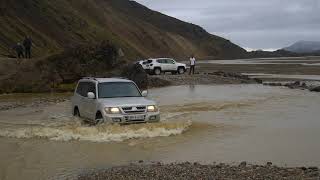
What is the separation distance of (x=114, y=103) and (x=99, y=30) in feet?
228

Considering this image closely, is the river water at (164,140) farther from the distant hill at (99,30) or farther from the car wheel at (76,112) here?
the distant hill at (99,30)

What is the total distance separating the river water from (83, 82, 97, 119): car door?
44 cm

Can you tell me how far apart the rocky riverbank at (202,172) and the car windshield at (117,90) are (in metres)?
5.87

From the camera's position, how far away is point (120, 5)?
468ft

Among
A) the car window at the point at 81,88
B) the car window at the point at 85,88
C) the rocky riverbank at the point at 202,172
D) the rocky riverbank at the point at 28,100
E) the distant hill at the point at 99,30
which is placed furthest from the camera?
the distant hill at the point at 99,30

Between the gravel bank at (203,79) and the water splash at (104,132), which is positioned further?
the gravel bank at (203,79)

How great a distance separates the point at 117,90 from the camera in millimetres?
16828

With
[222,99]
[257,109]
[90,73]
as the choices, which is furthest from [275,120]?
[90,73]

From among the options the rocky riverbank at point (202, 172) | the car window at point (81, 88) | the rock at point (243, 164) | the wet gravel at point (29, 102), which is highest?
the car window at point (81, 88)

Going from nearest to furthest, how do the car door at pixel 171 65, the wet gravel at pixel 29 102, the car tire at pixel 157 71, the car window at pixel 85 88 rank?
the car window at pixel 85 88 < the wet gravel at pixel 29 102 < the car tire at pixel 157 71 < the car door at pixel 171 65

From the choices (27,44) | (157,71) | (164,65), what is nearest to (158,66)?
(157,71)

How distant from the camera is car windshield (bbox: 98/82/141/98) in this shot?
1666cm

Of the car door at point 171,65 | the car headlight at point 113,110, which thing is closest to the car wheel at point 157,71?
the car door at point 171,65

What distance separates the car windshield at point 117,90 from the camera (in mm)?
16656
